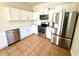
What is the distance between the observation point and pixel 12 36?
10.4ft

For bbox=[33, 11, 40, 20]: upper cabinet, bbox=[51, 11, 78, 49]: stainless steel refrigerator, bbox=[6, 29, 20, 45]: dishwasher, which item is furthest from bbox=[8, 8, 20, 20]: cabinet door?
bbox=[51, 11, 78, 49]: stainless steel refrigerator

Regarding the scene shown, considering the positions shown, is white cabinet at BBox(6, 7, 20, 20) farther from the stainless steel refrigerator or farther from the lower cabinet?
the stainless steel refrigerator

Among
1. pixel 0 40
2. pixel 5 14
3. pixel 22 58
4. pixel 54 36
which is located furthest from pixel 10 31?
pixel 22 58

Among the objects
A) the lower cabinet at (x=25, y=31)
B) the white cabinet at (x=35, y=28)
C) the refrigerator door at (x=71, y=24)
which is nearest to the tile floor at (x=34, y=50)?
the refrigerator door at (x=71, y=24)

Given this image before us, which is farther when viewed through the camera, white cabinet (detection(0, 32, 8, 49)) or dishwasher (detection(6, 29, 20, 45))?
dishwasher (detection(6, 29, 20, 45))

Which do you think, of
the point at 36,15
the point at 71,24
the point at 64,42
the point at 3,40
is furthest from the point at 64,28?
the point at 36,15

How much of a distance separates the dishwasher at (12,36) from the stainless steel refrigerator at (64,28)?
1914 mm

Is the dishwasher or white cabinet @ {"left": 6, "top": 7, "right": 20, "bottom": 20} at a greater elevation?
white cabinet @ {"left": 6, "top": 7, "right": 20, "bottom": 20}

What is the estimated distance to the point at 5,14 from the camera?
9.65 ft

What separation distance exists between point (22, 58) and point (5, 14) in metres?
2.95

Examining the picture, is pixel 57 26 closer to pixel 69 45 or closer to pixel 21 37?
pixel 69 45

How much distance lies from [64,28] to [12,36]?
7.83ft

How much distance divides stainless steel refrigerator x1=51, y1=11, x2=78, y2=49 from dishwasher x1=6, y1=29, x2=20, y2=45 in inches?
75.4

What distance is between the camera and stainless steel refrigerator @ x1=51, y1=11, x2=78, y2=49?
238cm
